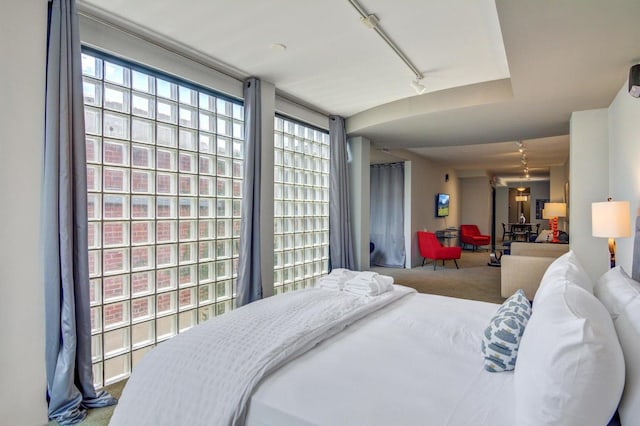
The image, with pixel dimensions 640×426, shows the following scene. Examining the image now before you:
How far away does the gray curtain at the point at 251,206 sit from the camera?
3.41m

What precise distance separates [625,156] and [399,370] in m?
3.17

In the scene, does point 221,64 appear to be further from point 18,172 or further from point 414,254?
point 414,254

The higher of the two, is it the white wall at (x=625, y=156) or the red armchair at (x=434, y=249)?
the white wall at (x=625, y=156)

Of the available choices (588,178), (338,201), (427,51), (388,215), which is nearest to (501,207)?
(388,215)

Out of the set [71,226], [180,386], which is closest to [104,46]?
[71,226]

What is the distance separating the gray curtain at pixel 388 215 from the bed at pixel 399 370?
5785mm

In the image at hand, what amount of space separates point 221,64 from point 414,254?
19.3 feet

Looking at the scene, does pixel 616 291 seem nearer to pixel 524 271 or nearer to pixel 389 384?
pixel 389 384

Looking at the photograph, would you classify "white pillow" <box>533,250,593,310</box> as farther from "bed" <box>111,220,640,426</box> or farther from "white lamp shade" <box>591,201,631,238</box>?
"white lamp shade" <box>591,201,631,238</box>

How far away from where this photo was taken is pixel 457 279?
6.29 metres

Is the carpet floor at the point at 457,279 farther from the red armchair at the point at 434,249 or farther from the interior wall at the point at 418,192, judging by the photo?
the interior wall at the point at 418,192

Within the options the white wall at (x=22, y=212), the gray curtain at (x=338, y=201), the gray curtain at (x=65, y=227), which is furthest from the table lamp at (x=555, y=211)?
the white wall at (x=22, y=212)

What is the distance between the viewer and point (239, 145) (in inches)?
142

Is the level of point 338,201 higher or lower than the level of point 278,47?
lower
